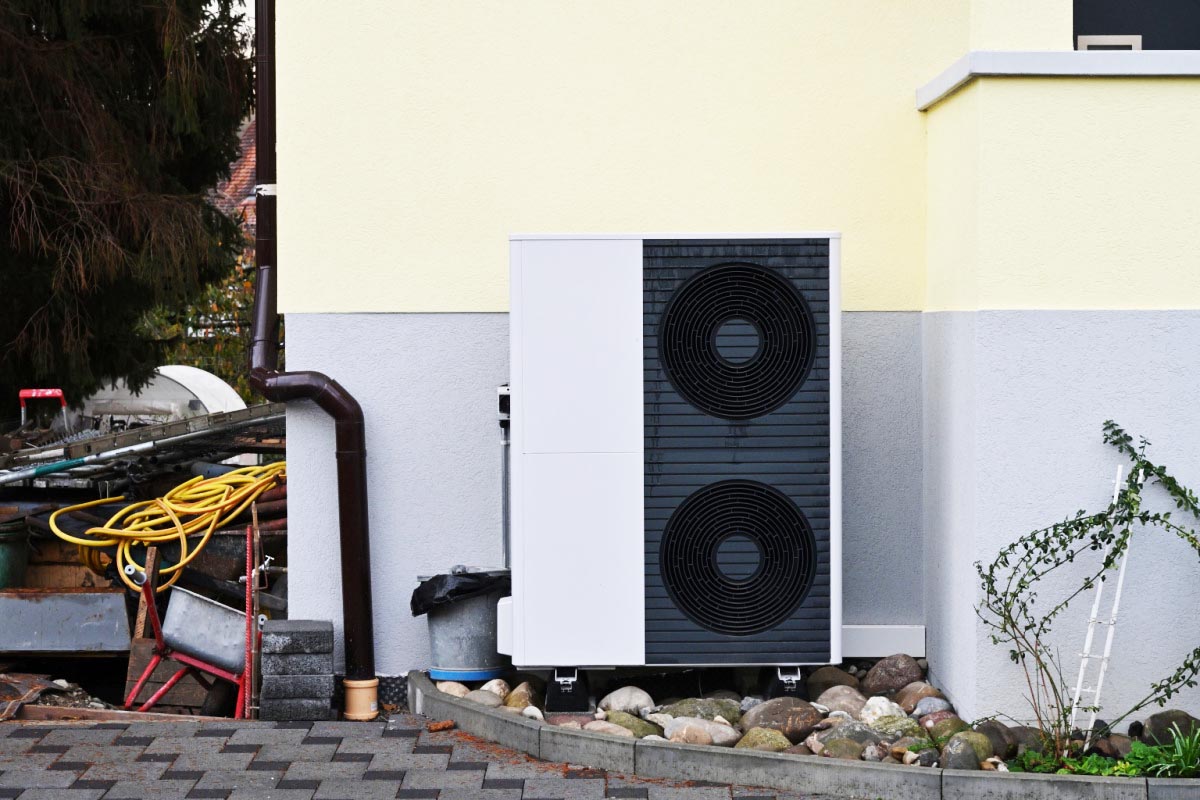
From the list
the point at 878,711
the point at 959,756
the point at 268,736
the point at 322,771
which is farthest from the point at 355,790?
the point at 959,756

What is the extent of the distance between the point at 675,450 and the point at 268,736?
2.10 metres

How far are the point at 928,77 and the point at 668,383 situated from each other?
1.89 m

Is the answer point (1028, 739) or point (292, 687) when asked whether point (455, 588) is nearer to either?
point (292, 687)

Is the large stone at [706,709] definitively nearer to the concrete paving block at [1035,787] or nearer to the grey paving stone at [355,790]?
the concrete paving block at [1035,787]

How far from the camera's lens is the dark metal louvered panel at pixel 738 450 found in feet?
19.1

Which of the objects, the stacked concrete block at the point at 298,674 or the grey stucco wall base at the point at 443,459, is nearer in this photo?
the stacked concrete block at the point at 298,674

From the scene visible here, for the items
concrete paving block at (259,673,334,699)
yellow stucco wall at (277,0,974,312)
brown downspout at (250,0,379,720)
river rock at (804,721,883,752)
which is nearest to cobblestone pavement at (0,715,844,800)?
concrete paving block at (259,673,334,699)

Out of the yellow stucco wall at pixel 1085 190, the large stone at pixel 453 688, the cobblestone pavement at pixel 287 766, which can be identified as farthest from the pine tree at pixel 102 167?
the yellow stucco wall at pixel 1085 190

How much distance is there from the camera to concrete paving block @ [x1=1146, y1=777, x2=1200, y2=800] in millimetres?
4840

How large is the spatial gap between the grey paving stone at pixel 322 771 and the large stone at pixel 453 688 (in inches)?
27.2

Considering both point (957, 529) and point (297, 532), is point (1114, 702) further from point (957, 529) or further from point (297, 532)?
point (297, 532)

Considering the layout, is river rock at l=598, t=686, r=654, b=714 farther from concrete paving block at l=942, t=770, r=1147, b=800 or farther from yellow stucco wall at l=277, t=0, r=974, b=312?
yellow stucco wall at l=277, t=0, r=974, b=312

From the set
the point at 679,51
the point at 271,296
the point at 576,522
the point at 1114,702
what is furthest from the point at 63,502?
the point at 1114,702

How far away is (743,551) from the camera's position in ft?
19.4
